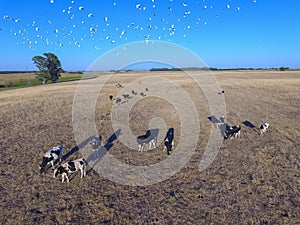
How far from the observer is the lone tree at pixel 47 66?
6988 cm

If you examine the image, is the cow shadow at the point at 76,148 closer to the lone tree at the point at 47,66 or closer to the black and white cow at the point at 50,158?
the black and white cow at the point at 50,158

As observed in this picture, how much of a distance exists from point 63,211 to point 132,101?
1936 centimetres

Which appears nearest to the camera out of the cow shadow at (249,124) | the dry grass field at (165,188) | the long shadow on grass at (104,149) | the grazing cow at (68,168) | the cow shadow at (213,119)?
the dry grass field at (165,188)

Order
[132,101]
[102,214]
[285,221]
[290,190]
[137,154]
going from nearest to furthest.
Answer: [285,221]
[102,214]
[290,190]
[137,154]
[132,101]

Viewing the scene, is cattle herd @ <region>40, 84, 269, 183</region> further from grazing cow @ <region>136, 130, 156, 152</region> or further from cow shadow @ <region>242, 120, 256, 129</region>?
cow shadow @ <region>242, 120, 256, 129</region>

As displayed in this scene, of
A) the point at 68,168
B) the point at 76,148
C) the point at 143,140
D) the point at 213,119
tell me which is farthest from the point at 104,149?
the point at 213,119

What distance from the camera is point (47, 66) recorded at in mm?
71125

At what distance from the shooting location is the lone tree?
6988cm

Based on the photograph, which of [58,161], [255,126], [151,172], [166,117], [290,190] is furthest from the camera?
[166,117]

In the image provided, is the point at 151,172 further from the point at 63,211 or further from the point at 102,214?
the point at 63,211

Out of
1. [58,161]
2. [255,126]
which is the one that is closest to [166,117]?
[255,126]

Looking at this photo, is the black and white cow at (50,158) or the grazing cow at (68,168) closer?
the grazing cow at (68,168)

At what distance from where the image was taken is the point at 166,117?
65.5 ft

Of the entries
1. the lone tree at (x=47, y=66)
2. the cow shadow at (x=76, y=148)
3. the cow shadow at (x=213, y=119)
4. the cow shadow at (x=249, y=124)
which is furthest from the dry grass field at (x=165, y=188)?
the lone tree at (x=47, y=66)
